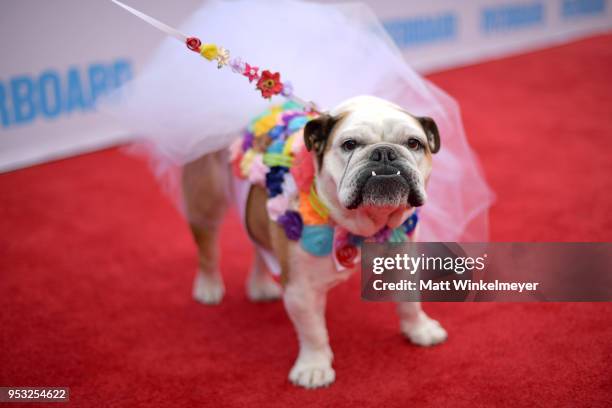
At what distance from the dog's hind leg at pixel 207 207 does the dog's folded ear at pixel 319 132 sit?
0.61m

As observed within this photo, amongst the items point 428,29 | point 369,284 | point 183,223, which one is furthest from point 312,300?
point 428,29

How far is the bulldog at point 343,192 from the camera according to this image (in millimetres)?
1732

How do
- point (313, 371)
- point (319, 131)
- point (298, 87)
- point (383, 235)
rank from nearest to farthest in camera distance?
1. point (319, 131)
2. point (383, 235)
3. point (313, 371)
4. point (298, 87)

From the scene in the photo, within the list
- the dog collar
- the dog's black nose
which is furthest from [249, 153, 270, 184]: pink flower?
the dog's black nose

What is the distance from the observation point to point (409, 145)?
1824mm

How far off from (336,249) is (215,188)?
0.69m

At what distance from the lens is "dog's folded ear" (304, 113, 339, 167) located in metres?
1.84

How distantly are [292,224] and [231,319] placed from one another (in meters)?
0.76

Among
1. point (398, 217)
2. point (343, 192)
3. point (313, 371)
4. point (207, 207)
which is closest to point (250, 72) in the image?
point (343, 192)

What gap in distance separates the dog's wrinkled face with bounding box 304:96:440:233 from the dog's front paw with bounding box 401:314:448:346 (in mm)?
608

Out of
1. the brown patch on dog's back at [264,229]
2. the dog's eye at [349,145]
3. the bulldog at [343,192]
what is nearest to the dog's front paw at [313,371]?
the bulldog at [343,192]

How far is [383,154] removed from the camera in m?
1.74

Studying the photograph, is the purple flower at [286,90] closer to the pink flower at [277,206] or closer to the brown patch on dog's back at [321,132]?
the brown patch on dog's back at [321,132]

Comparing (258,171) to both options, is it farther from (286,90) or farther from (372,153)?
(372,153)
